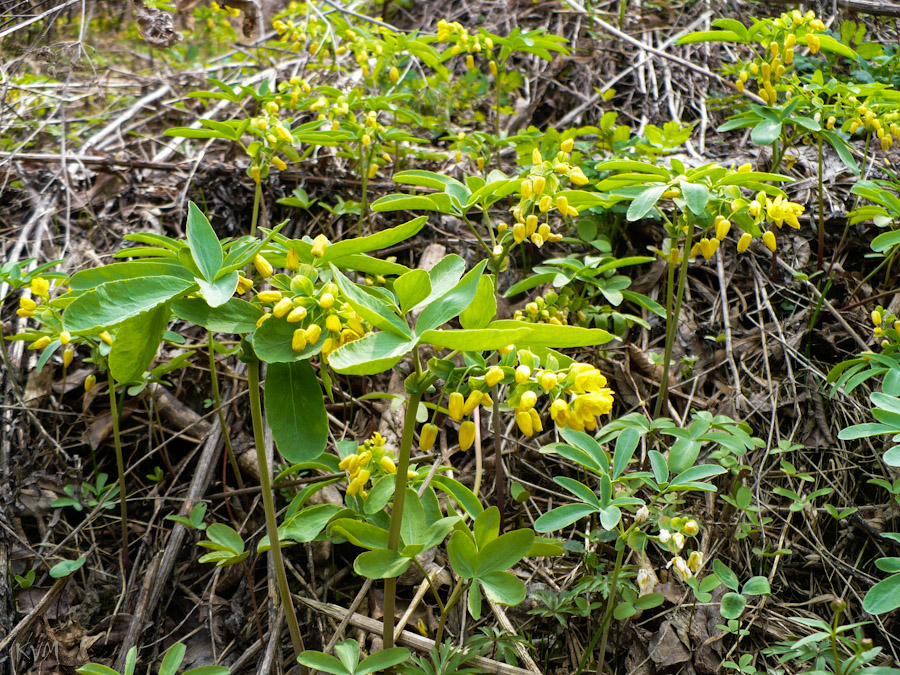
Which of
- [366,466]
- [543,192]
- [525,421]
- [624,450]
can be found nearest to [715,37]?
[543,192]

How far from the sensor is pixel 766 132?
2.30 meters

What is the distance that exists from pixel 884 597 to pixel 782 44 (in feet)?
6.62

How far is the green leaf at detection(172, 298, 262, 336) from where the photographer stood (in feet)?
4.09

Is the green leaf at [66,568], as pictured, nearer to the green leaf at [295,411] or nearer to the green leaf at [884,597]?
the green leaf at [295,411]

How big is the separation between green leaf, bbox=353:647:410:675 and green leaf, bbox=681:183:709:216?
1.31 meters

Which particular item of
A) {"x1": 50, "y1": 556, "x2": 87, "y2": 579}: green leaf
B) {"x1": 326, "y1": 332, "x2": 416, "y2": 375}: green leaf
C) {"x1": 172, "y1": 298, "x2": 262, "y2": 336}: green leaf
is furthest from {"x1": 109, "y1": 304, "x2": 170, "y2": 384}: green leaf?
{"x1": 50, "y1": 556, "x2": 87, "y2": 579}: green leaf

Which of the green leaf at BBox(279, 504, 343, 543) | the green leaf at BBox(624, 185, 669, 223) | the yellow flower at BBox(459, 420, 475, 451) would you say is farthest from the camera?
the green leaf at BBox(624, 185, 669, 223)

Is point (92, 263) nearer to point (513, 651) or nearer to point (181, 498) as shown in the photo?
point (181, 498)

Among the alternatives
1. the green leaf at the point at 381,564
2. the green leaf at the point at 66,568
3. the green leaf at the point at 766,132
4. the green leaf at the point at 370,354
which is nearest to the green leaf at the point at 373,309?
the green leaf at the point at 370,354

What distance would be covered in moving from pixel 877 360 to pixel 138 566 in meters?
2.42

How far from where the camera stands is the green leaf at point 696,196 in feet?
5.51

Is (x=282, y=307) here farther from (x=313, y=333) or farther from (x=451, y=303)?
(x=451, y=303)

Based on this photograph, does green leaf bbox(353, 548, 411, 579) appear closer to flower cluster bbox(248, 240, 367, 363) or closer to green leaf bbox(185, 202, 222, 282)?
flower cluster bbox(248, 240, 367, 363)

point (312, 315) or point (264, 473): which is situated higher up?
point (312, 315)
